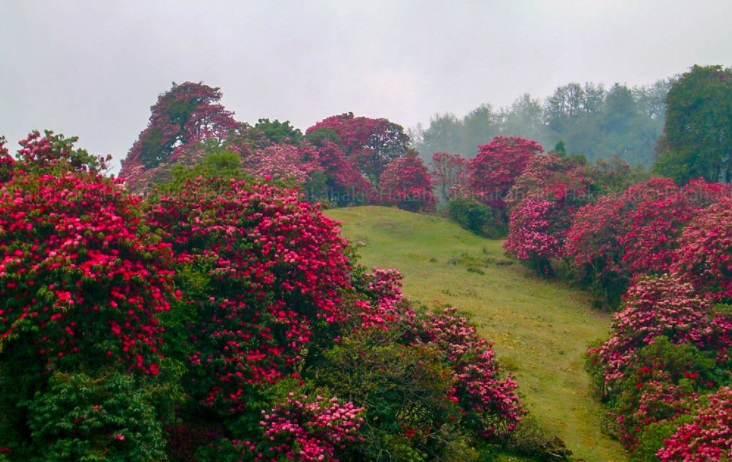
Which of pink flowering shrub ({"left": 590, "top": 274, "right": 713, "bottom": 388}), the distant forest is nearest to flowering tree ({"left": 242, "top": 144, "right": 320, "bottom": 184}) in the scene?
pink flowering shrub ({"left": 590, "top": 274, "right": 713, "bottom": 388})

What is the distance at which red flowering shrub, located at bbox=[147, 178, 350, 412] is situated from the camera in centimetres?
1370

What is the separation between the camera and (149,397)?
38.1 ft

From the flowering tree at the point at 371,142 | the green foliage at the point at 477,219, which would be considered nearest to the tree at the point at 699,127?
the green foliage at the point at 477,219

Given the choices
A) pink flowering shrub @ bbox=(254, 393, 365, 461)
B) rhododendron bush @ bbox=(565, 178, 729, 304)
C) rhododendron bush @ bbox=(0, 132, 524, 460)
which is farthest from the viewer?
rhododendron bush @ bbox=(565, 178, 729, 304)

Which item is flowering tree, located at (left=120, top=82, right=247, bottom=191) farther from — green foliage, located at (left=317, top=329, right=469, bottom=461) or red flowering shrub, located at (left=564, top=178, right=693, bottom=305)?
green foliage, located at (left=317, top=329, right=469, bottom=461)

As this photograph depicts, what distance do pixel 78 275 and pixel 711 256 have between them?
65.2ft

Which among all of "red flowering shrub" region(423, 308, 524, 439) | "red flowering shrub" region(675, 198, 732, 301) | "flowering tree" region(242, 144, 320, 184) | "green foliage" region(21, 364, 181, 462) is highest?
"flowering tree" region(242, 144, 320, 184)

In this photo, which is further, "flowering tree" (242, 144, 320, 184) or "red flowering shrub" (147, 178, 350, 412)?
"flowering tree" (242, 144, 320, 184)

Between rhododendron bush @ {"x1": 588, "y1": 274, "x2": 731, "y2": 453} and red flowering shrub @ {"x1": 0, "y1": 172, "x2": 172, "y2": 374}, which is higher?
red flowering shrub @ {"x1": 0, "y1": 172, "x2": 172, "y2": 374}

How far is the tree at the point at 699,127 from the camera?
137ft

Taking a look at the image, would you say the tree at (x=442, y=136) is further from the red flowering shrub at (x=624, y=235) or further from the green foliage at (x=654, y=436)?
the green foliage at (x=654, y=436)

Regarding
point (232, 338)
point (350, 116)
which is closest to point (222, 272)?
point (232, 338)

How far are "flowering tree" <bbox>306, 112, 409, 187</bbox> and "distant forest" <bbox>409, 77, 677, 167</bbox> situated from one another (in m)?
33.4

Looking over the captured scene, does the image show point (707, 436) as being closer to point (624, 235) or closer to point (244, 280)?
point (244, 280)
